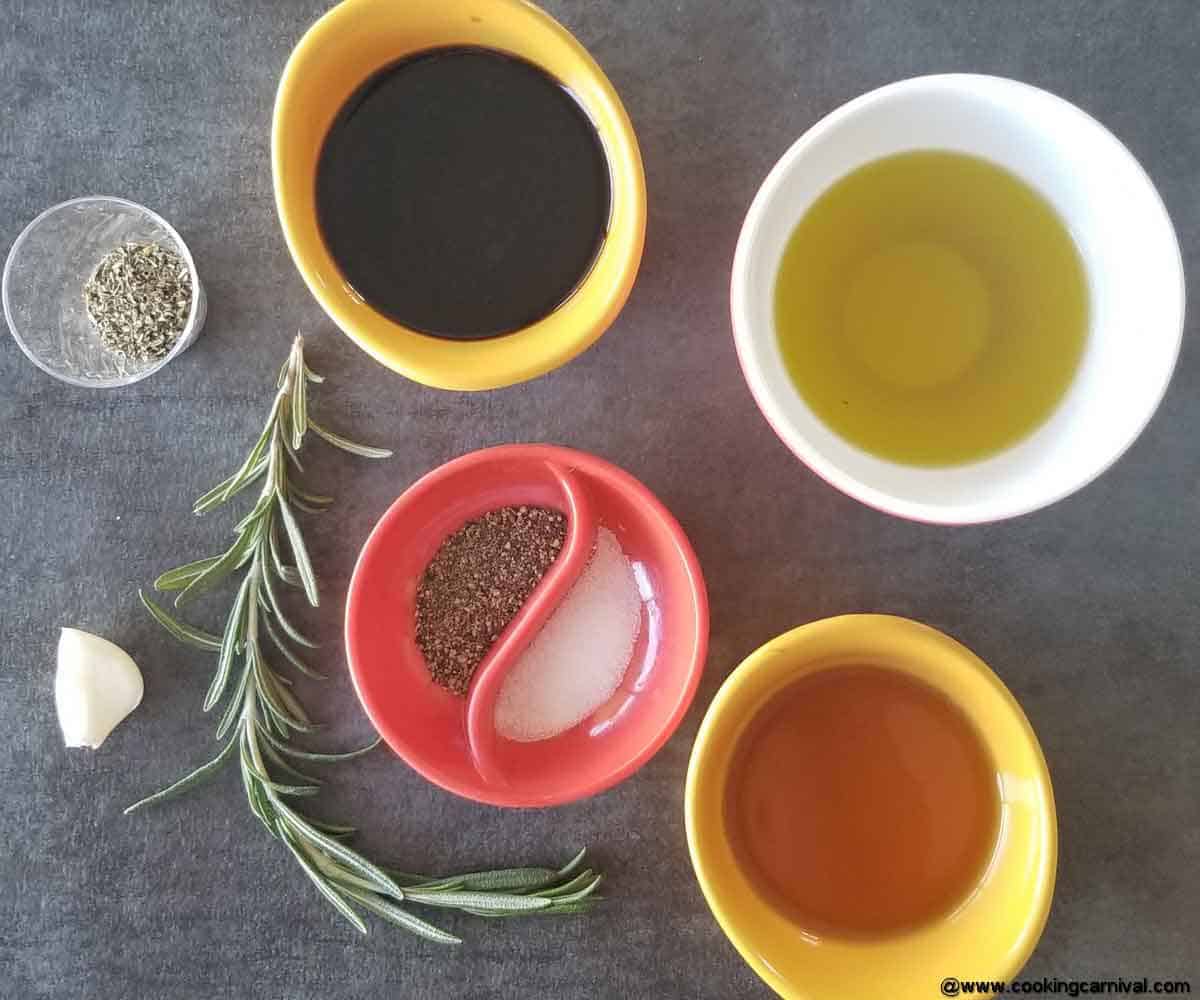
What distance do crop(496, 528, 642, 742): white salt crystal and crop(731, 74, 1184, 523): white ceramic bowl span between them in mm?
264

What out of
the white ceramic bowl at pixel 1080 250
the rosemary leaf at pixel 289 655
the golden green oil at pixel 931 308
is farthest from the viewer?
the rosemary leaf at pixel 289 655

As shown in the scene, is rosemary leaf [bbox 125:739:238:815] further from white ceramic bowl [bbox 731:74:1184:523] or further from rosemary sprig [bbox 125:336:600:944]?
white ceramic bowl [bbox 731:74:1184:523]

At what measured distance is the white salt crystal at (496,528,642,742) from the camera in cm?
92

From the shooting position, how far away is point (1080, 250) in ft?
2.69

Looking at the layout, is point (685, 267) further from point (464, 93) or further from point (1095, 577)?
point (1095, 577)

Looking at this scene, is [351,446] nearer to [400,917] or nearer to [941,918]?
[400,917]

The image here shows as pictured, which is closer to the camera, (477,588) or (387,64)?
(387,64)

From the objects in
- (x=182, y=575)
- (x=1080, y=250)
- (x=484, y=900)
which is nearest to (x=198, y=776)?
(x=182, y=575)

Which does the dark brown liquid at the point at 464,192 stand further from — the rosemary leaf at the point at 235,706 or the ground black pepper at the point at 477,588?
the rosemary leaf at the point at 235,706

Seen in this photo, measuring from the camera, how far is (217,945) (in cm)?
97

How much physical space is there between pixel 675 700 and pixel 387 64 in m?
0.59

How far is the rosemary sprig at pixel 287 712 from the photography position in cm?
91

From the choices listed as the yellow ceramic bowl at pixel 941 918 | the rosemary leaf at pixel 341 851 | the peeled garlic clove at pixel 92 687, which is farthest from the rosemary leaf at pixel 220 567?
the yellow ceramic bowl at pixel 941 918

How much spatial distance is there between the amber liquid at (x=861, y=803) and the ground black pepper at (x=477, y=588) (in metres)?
0.25
